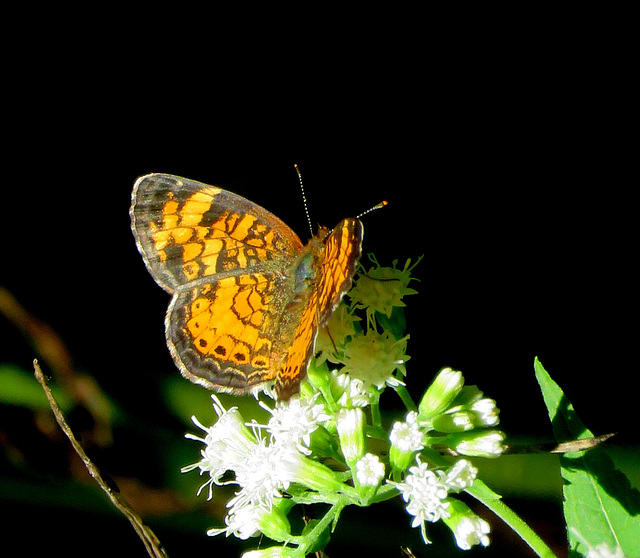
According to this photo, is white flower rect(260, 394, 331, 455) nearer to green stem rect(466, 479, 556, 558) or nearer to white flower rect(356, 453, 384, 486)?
white flower rect(356, 453, 384, 486)

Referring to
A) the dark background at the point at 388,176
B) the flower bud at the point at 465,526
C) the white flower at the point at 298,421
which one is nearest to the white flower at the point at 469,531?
the flower bud at the point at 465,526

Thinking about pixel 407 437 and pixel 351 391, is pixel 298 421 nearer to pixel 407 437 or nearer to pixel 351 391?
pixel 351 391

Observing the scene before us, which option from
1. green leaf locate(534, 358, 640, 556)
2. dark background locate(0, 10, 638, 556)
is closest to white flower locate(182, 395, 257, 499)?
green leaf locate(534, 358, 640, 556)

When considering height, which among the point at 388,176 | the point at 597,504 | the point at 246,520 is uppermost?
the point at 388,176

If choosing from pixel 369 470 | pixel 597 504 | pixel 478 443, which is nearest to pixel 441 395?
pixel 478 443

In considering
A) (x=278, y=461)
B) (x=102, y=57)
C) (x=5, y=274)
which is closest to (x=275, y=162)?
(x=102, y=57)

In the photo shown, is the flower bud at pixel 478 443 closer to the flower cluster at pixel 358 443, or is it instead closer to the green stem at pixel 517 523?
the flower cluster at pixel 358 443

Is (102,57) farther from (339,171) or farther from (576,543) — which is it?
(576,543)
